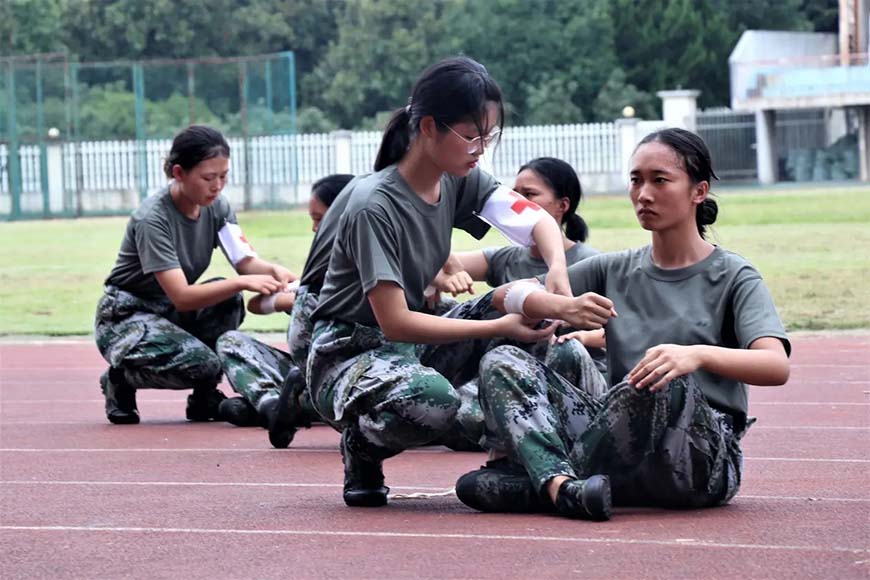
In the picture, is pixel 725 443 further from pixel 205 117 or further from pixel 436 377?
pixel 205 117

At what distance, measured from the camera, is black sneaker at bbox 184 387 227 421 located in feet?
26.1

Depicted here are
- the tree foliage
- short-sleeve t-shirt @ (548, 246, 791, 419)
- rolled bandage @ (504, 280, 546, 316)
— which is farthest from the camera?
the tree foliage

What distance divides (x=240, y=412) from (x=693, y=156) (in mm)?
3414

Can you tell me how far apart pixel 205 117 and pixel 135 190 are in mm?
3171

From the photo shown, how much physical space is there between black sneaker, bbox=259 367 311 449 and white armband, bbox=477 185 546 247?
1.29 meters

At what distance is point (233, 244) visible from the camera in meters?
7.68

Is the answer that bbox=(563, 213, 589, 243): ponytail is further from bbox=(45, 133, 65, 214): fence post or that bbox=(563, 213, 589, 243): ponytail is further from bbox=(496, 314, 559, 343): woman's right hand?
bbox=(45, 133, 65, 214): fence post

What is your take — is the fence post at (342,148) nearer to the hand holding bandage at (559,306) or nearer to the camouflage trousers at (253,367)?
the camouflage trousers at (253,367)

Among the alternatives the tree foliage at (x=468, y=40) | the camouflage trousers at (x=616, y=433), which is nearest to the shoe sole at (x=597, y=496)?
the camouflage trousers at (x=616, y=433)

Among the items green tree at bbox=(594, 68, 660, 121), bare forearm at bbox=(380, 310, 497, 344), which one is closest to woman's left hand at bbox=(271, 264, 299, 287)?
bare forearm at bbox=(380, 310, 497, 344)

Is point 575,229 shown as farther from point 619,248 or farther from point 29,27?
point 29,27

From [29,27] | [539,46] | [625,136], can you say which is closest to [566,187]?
[625,136]

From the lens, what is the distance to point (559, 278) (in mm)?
4668

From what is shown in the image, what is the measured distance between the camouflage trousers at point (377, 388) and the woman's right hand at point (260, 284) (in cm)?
208
